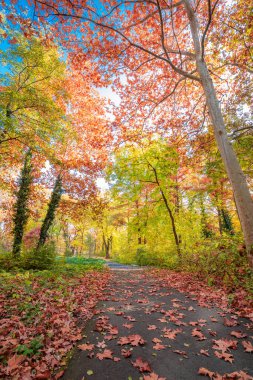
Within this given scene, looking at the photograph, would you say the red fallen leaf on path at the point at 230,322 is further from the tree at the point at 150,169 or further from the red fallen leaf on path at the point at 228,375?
the tree at the point at 150,169

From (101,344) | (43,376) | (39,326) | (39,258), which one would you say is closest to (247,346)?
(101,344)

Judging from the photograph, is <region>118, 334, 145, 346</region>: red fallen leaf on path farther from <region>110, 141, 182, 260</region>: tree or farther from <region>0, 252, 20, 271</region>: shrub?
<region>110, 141, 182, 260</region>: tree

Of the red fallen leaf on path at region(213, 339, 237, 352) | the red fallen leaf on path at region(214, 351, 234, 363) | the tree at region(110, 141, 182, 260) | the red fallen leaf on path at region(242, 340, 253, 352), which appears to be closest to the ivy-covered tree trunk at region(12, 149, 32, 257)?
the tree at region(110, 141, 182, 260)

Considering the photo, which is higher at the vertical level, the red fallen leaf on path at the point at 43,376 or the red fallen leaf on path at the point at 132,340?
the red fallen leaf on path at the point at 132,340

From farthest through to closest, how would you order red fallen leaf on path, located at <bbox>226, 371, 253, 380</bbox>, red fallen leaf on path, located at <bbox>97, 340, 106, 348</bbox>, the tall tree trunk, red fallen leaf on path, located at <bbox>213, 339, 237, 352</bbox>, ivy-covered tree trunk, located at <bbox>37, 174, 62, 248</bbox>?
ivy-covered tree trunk, located at <bbox>37, 174, 62, 248</bbox>
the tall tree trunk
red fallen leaf on path, located at <bbox>97, 340, 106, 348</bbox>
red fallen leaf on path, located at <bbox>213, 339, 237, 352</bbox>
red fallen leaf on path, located at <bbox>226, 371, 253, 380</bbox>

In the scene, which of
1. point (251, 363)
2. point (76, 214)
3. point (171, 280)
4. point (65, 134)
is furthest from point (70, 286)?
point (76, 214)

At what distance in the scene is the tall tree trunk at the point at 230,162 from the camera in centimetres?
508

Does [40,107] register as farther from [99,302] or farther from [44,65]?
[99,302]

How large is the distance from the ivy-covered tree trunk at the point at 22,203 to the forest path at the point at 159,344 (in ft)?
33.8

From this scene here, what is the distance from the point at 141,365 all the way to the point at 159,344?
2.15 ft

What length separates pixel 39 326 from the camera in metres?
3.47

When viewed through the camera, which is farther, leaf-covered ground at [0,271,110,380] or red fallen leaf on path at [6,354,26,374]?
leaf-covered ground at [0,271,110,380]

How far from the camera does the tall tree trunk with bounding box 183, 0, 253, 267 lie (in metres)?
5.08

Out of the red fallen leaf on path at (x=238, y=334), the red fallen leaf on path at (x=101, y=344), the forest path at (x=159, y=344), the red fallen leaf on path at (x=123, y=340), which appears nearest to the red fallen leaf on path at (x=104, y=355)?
the forest path at (x=159, y=344)
